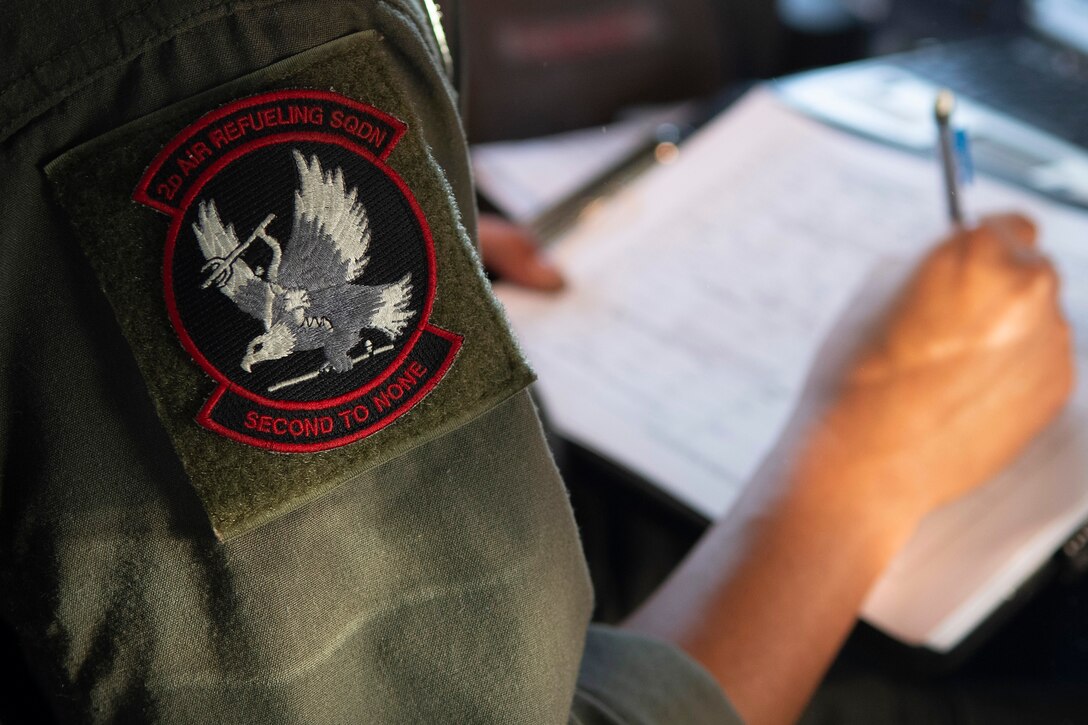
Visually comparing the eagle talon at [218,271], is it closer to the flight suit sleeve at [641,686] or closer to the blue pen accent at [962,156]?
the flight suit sleeve at [641,686]

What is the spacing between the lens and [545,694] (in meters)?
0.39

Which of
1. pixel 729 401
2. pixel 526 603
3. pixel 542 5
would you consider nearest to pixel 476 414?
pixel 526 603

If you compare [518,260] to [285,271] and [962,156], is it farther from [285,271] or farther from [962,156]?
[285,271]

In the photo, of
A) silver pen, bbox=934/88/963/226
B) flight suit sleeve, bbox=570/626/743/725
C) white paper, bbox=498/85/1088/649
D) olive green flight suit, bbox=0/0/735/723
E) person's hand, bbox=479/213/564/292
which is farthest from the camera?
person's hand, bbox=479/213/564/292

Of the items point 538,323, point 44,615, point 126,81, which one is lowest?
point 538,323

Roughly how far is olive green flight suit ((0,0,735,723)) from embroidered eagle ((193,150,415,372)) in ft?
0.07

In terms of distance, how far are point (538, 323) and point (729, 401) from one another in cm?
18

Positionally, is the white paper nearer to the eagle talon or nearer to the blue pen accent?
the blue pen accent

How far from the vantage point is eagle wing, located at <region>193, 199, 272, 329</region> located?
30 cm

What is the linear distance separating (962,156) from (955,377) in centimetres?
25

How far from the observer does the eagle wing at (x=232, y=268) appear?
30cm

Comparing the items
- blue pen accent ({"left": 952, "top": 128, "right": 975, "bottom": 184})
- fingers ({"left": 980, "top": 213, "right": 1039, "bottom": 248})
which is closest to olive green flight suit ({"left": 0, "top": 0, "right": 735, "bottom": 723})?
fingers ({"left": 980, "top": 213, "right": 1039, "bottom": 248})

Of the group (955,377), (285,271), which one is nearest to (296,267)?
(285,271)

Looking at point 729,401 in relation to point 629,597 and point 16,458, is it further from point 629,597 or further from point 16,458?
point 16,458
